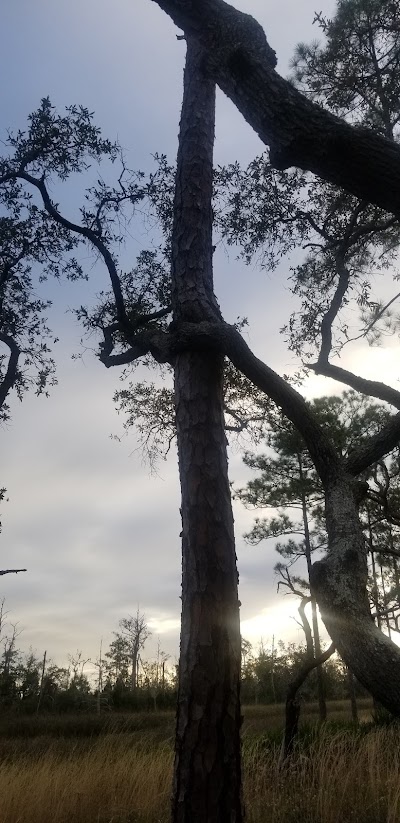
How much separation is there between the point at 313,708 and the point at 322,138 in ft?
92.7

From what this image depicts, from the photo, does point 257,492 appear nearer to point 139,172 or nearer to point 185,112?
point 139,172

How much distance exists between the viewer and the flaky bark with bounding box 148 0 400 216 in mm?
1924

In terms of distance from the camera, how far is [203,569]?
3.56 m

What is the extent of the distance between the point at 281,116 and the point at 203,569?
251cm

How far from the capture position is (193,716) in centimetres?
324

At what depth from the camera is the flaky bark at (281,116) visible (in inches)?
75.7

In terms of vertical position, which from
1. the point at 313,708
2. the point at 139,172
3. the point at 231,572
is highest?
the point at 139,172

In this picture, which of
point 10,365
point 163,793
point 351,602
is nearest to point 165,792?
point 163,793

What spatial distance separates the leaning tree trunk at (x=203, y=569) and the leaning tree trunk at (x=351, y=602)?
88 cm

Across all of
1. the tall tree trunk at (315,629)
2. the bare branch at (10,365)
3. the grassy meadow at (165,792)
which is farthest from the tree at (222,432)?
the tall tree trunk at (315,629)

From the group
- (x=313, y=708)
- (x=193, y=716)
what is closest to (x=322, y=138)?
(x=193, y=716)

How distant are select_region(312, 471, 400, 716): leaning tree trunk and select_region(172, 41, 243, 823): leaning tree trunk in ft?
2.89

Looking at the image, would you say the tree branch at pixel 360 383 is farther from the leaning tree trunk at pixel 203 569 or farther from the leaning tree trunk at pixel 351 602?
the leaning tree trunk at pixel 351 602

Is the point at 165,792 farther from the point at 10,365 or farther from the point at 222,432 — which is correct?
the point at 10,365
